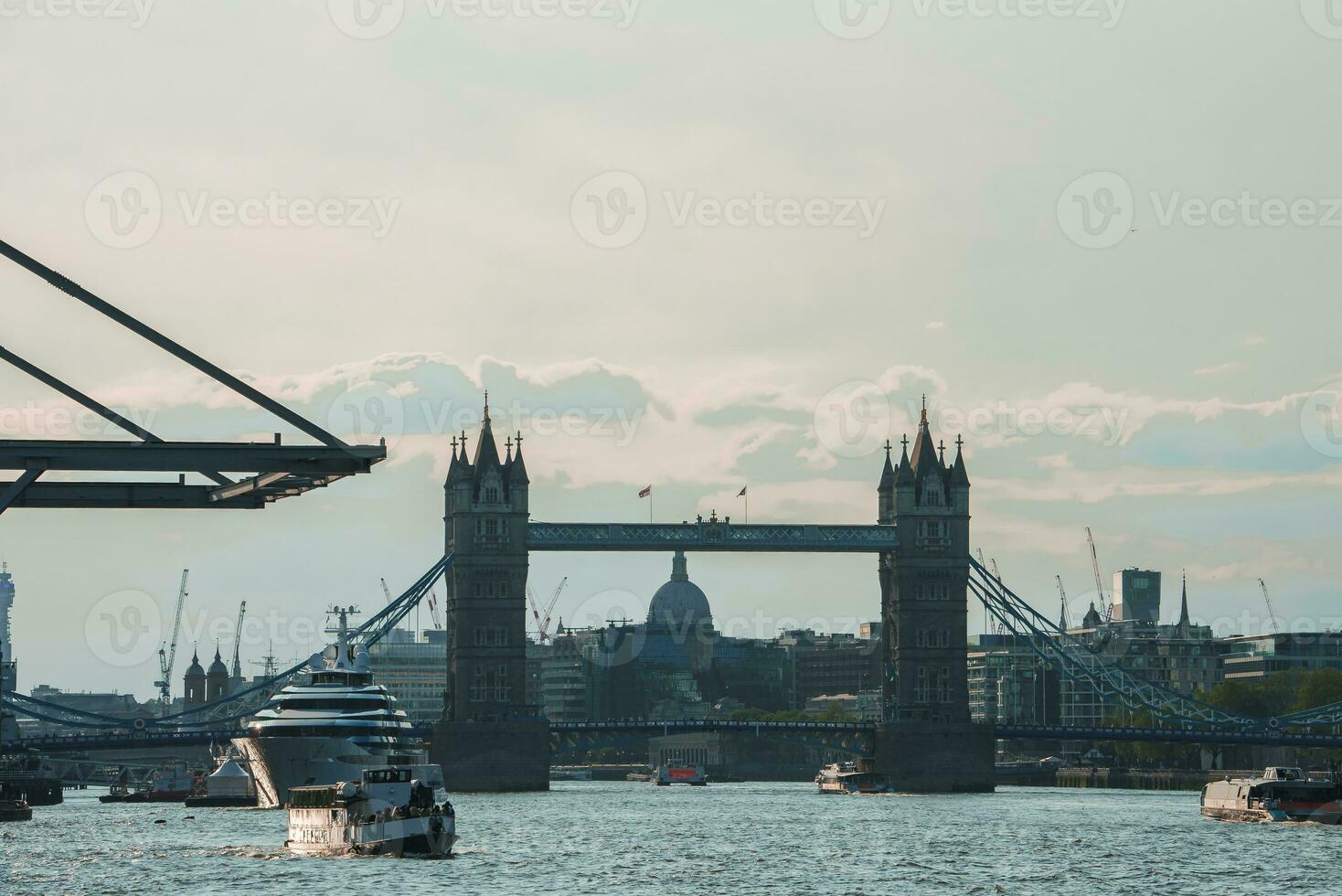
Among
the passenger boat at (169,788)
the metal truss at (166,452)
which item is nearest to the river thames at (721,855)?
the metal truss at (166,452)

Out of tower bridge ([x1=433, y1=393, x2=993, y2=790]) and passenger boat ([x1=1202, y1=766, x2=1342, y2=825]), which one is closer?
passenger boat ([x1=1202, y1=766, x2=1342, y2=825])

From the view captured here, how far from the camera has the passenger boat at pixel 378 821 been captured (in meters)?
88.8

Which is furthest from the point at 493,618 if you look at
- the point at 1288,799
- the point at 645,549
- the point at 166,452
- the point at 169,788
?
the point at 166,452

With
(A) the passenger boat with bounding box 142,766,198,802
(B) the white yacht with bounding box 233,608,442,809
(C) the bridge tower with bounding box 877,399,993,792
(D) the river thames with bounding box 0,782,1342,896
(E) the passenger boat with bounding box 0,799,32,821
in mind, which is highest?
(C) the bridge tower with bounding box 877,399,993,792

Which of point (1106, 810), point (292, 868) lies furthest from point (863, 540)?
point (292, 868)

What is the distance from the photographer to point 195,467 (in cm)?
5775

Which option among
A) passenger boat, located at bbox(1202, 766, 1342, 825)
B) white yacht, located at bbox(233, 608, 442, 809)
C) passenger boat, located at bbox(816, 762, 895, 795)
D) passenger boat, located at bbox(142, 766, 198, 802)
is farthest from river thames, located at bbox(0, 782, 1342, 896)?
passenger boat, located at bbox(816, 762, 895, 795)

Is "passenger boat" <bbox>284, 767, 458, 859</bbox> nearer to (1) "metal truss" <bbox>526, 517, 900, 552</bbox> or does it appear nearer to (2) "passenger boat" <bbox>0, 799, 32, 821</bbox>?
(2) "passenger boat" <bbox>0, 799, 32, 821</bbox>

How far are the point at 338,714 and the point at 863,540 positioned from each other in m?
69.2

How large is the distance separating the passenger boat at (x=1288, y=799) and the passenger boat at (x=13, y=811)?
204ft

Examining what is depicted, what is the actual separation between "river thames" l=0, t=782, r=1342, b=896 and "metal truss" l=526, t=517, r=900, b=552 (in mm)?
41969

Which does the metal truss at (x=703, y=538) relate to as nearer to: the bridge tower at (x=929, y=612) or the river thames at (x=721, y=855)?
the bridge tower at (x=929, y=612)

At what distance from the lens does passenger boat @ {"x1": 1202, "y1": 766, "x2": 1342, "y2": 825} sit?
126 metres

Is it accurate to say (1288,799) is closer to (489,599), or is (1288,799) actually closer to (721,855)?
(721,855)
